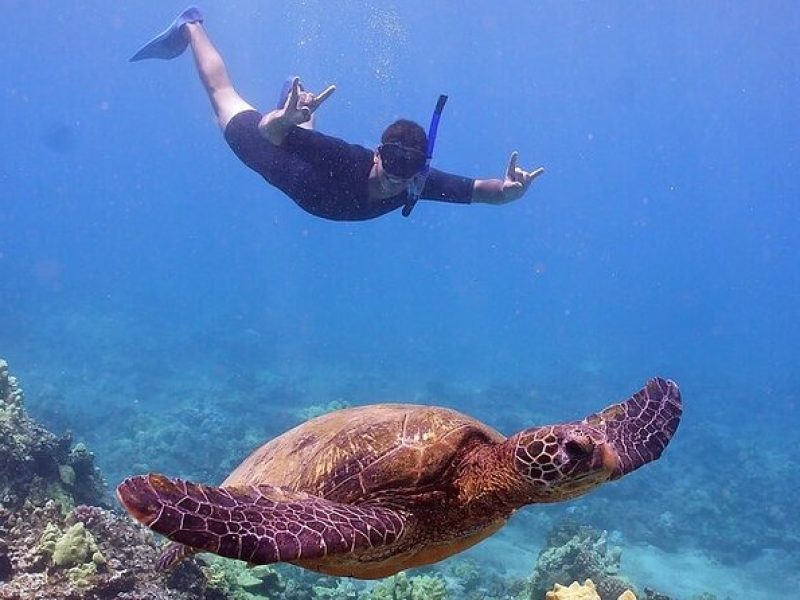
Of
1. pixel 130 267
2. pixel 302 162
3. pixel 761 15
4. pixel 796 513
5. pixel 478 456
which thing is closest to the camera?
pixel 478 456

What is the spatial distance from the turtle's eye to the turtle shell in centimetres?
90

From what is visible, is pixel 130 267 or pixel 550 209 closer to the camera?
pixel 130 267

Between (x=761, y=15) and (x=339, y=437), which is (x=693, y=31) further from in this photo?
(x=339, y=437)

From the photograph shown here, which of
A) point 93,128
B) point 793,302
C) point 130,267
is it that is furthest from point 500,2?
point 93,128

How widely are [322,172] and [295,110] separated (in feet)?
3.63

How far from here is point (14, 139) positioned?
19262cm

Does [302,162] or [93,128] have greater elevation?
[93,128]

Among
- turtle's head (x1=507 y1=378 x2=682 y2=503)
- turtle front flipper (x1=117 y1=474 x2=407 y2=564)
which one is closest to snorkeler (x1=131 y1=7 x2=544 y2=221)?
turtle's head (x1=507 y1=378 x2=682 y2=503)

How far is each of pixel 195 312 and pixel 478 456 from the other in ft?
156

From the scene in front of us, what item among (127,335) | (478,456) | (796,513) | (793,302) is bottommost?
(478,456)

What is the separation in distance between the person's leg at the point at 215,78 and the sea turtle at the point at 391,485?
621 centimetres

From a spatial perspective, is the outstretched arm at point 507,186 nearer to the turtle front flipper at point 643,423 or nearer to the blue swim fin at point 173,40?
the turtle front flipper at point 643,423

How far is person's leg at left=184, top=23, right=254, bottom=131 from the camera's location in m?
8.92

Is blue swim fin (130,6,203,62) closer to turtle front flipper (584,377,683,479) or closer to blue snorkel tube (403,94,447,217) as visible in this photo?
blue snorkel tube (403,94,447,217)
